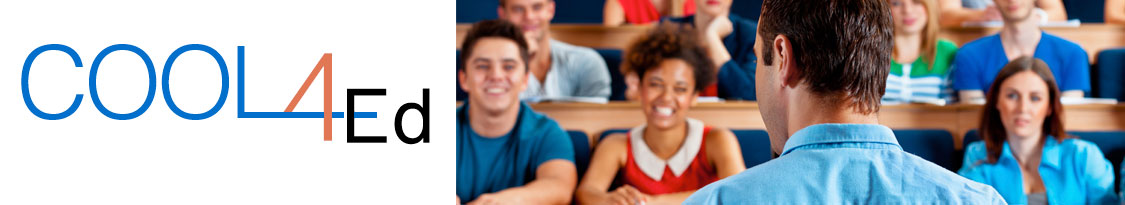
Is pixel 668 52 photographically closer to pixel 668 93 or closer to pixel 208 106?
pixel 668 93

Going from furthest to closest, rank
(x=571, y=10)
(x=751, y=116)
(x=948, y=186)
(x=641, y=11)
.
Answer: (x=571, y=10) < (x=641, y=11) < (x=751, y=116) < (x=948, y=186)

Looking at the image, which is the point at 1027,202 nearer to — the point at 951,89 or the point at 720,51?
the point at 951,89

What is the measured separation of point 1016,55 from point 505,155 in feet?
3.70

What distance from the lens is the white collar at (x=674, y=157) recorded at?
158cm

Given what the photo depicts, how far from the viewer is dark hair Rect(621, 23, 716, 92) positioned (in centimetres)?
166

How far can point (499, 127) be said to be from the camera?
168 cm

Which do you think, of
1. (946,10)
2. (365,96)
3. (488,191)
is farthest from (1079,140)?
(365,96)

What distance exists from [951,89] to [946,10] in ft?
0.92

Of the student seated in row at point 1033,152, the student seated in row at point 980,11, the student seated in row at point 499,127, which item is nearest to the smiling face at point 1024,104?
the student seated in row at point 1033,152

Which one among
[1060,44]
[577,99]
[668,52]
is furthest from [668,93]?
[1060,44]

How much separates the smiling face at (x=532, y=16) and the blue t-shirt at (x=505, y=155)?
0.79 ft

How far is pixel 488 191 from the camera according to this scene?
166 centimetres

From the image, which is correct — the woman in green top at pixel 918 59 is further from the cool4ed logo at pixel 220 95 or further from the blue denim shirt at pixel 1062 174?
the cool4ed logo at pixel 220 95

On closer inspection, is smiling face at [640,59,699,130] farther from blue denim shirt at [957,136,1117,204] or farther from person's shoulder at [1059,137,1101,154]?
person's shoulder at [1059,137,1101,154]
